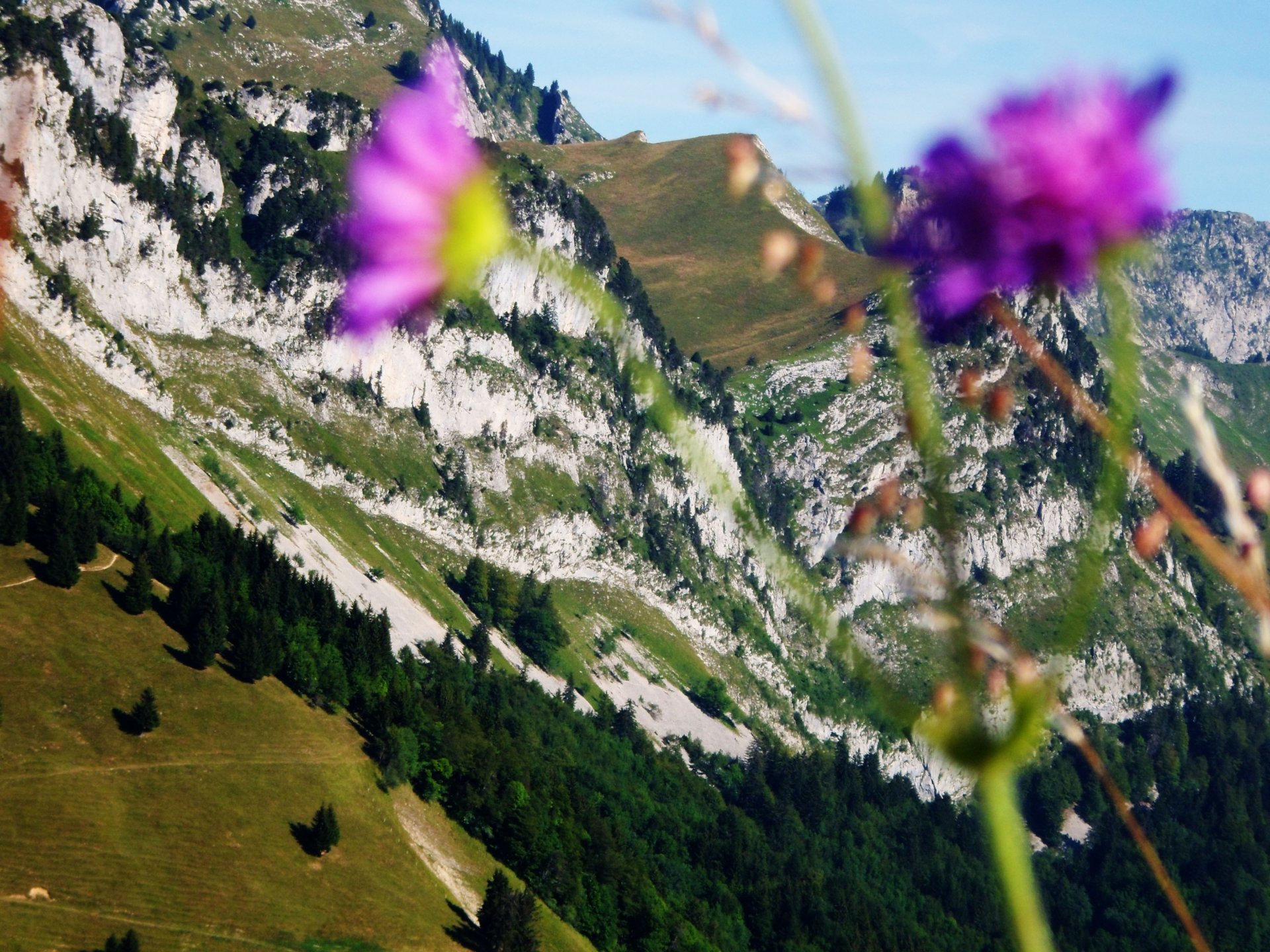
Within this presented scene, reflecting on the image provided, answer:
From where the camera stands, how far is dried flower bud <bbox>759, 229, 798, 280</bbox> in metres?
3.24

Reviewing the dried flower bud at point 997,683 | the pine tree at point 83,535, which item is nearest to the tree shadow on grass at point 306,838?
the pine tree at point 83,535

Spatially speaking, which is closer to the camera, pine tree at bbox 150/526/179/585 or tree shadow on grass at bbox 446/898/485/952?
tree shadow on grass at bbox 446/898/485/952

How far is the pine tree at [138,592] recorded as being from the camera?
120 metres

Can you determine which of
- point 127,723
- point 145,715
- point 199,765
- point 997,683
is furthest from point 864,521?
point 127,723

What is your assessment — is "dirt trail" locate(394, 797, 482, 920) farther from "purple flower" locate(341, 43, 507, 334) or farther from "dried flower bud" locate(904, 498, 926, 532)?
"purple flower" locate(341, 43, 507, 334)

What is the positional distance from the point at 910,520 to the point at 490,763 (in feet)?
462

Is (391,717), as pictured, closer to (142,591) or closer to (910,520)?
(142,591)

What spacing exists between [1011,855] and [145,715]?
108114mm

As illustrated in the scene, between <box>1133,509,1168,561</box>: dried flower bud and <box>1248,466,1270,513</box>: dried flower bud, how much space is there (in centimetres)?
32

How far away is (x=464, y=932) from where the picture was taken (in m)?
104

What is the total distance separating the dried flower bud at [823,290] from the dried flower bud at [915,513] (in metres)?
0.65

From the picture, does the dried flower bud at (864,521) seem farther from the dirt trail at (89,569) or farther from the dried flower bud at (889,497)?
the dirt trail at (89,569)

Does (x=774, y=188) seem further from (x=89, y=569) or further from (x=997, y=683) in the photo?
(x=89, y=569)

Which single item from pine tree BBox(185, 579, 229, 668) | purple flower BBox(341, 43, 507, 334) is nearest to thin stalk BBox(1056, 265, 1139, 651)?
purple flower BBox(341, 43, 507, 334)
